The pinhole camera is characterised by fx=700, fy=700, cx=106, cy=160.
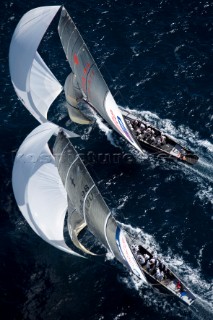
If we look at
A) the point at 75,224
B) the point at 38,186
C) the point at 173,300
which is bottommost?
the point at 173,300

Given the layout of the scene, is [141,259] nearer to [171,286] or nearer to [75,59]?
[171,286]

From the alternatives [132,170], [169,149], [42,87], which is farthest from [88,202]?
[42,87]

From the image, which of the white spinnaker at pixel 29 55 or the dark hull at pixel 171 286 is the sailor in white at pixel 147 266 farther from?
the white spinnaker at pixel 29 55

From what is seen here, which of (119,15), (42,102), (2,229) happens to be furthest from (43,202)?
(119,15)

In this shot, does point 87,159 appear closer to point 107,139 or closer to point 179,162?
point 107,139

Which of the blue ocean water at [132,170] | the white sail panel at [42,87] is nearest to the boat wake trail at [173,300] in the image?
the blue ocean water at [132,170]

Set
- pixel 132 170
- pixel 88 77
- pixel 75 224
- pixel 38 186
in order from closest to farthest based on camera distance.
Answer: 1. pixel 38 186
2. pixel 75 224
3. pixel 88 77
4. pixel 132 170

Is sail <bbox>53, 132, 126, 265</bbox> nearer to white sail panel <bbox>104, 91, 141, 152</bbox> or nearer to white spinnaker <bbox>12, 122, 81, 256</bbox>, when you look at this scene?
white spinnaker <bbox>12, 122, 81, 256</bbox>
